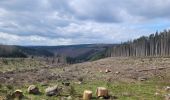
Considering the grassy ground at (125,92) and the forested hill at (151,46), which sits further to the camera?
the forested hill at (151,46)

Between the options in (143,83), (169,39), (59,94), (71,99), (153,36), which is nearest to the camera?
(71,99)

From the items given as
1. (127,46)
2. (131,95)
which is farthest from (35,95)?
(127,46)

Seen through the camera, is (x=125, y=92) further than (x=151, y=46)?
No

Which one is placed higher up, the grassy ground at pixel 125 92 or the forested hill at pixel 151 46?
the forested hill at pixel 151 46

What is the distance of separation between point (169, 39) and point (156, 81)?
6431 cm

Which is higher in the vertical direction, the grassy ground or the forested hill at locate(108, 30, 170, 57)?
the forested hill at locate(108, 30, 170, 57)

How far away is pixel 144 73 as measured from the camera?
36250mm

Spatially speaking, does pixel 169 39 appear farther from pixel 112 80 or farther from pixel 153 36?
pixel 112 80

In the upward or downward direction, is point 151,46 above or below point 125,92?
above

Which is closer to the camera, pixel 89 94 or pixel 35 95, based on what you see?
pixel 89 94

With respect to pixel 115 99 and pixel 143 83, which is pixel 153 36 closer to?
pixel 143 83

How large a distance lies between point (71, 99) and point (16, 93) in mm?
2796

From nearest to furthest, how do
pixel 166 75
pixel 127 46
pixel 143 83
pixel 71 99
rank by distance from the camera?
pixel 71 99 → pixel 143 83 → pixel 166 75 → pixel 127 46

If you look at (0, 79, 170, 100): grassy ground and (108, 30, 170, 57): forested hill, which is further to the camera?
(108, 30, 170, 57): forested hill
